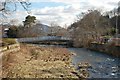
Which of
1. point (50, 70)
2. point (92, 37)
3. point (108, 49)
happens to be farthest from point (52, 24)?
point (50, 70)

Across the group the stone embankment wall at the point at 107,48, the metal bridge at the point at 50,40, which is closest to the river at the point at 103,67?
the stone embankment wall at the point at 107,48

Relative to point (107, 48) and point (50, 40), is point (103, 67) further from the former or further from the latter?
point (50, 40)

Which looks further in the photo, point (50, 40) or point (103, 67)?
point (50, 40)

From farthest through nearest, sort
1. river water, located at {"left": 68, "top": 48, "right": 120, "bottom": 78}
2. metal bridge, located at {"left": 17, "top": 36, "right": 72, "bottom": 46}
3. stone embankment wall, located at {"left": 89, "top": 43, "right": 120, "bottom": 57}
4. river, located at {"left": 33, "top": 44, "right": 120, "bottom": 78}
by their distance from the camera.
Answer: metal bridge, located at {"left": 17, "top": 36, "right": 72, "bottom": 46}, stone embankment wall, located at {"left": 89, "top": 43, "right": 120, "bottom": 57}, river water, located at {"left": 68, "top": 48, "right": 120, "bottom": 78}, river, located at {"left": 33, "top": 44, "right": 120, "bottom": 78}

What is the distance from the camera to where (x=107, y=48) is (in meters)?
44.8

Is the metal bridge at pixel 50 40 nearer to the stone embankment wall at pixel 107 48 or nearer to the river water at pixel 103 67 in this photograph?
the stone embankment wall at pixel 107 48

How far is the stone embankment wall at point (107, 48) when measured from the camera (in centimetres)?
3964

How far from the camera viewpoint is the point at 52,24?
10456 centimetres

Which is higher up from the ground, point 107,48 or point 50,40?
point 50,40

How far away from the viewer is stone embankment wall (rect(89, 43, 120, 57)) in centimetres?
3964

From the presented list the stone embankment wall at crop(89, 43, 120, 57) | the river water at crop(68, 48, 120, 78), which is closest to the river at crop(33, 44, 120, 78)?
the river water at crop(68, 48, 120, 78)

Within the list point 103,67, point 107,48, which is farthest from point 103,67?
point 107,48

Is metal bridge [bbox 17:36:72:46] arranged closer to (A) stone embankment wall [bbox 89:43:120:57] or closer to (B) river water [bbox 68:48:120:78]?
(A) stone embankment wall [bbox 89:43:120:57]

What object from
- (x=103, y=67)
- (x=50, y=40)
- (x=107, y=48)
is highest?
(x=50, y=40)
